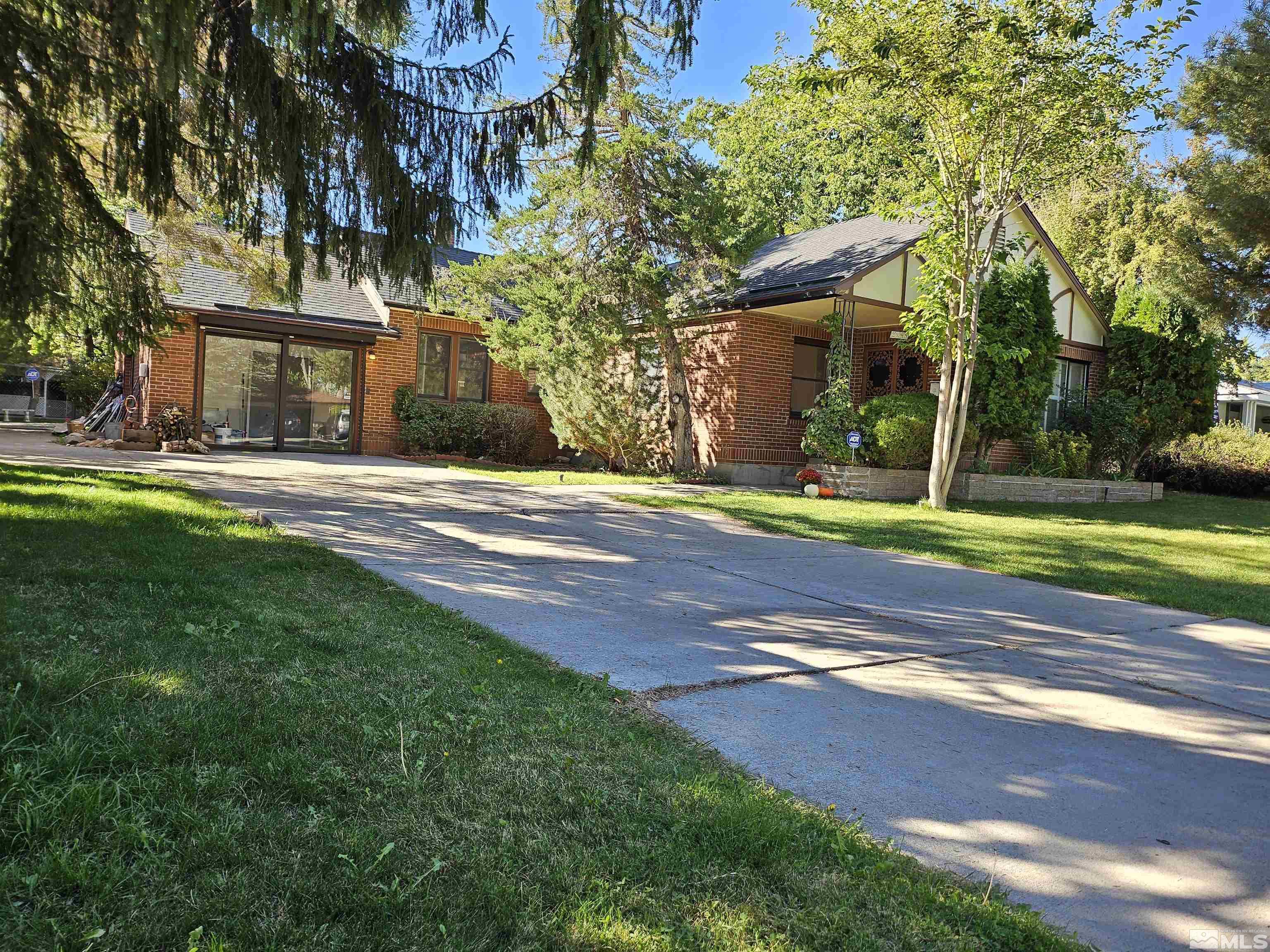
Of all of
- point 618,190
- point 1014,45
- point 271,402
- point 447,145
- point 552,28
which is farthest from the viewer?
point 271,402

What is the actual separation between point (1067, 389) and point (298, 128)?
56.1ft

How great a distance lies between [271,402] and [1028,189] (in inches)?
568

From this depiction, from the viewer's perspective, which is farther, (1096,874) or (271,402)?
(271,402)

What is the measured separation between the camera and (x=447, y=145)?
229 inches

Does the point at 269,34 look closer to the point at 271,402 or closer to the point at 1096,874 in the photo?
the point at 1096,874

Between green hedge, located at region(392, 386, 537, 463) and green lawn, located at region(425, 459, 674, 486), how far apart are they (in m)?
1.28

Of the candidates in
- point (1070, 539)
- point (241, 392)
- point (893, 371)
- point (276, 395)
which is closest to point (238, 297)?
point (241, 392)

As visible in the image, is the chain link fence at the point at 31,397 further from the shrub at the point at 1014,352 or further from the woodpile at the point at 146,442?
the shrub at the point at 1014,352

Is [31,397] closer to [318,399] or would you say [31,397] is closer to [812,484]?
[318,399]

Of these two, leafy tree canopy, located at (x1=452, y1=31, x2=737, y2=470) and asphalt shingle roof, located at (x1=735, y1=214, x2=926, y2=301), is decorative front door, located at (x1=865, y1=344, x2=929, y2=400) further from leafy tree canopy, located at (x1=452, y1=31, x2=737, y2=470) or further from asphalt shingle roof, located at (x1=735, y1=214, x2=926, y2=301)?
leafy tree canopy, located at (x1=452, y1=31, x2=737, y2=470)

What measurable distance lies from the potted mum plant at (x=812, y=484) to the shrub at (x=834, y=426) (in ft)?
1.22

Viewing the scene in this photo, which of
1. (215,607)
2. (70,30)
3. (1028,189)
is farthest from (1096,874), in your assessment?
(1028,189)

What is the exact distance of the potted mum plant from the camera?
519 inches

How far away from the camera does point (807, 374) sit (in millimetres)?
16625
